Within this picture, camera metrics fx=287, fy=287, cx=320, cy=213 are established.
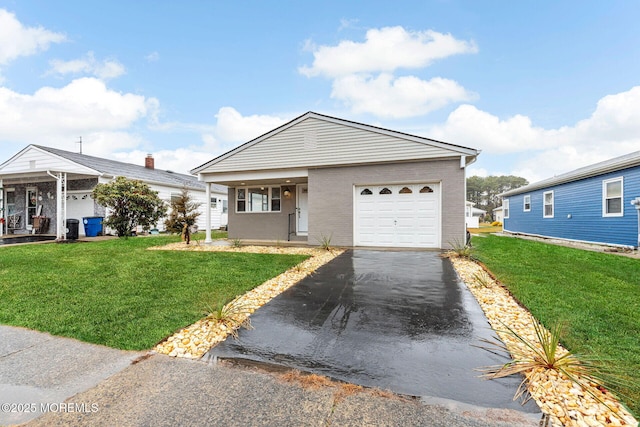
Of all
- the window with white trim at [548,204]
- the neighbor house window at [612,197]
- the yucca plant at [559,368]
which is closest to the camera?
the yucca plant at [559,368]

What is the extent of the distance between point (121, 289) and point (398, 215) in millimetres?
8016

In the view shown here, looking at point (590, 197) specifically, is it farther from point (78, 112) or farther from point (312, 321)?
point (78, 112)

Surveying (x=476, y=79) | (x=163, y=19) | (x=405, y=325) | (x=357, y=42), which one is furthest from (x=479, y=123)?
(x=405, y=325)

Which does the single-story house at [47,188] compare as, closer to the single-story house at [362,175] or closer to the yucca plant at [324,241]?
the single-story house at [362,175]

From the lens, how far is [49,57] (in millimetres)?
14086

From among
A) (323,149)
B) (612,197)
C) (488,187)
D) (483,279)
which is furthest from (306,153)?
(488,187)

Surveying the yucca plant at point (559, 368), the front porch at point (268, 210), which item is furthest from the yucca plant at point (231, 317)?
the front porch at point (268, 210)

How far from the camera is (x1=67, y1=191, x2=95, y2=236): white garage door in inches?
583

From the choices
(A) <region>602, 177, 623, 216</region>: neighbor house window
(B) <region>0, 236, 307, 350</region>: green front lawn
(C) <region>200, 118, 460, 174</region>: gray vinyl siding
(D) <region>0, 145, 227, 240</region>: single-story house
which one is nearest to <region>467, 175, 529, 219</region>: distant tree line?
(A) <region>602, 177, 623, 216</region>: neighbor house window

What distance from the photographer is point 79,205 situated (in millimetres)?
15125

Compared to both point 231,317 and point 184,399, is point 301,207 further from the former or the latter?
point 184,399

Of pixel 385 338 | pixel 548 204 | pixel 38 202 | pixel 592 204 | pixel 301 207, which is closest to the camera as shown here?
pixel 385 338

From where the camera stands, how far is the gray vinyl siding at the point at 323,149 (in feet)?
31.2

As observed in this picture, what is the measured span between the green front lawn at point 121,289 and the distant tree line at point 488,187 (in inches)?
2587
